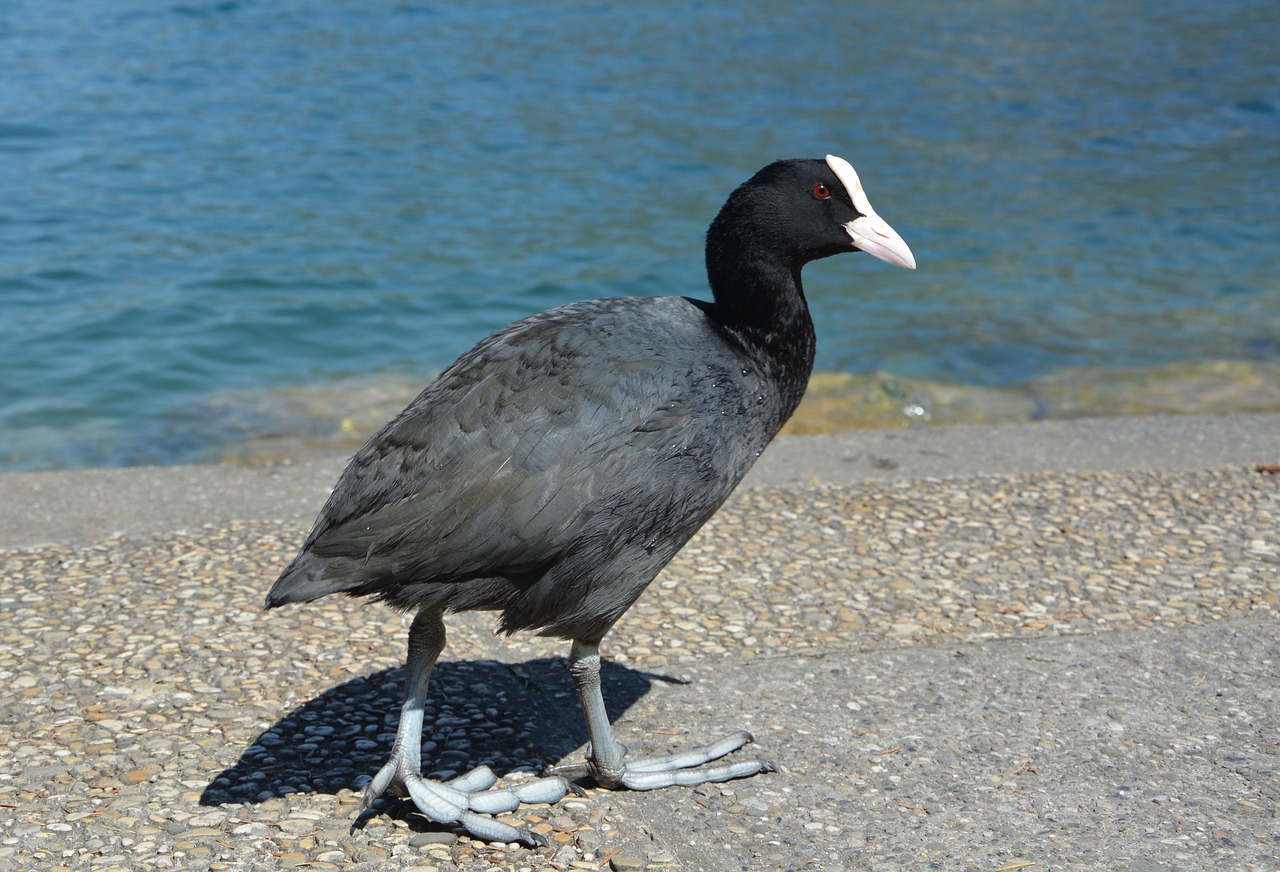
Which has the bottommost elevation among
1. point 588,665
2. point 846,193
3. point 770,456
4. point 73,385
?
point 73,385

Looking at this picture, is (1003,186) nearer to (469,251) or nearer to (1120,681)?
(469,251)

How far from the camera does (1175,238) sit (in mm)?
13453

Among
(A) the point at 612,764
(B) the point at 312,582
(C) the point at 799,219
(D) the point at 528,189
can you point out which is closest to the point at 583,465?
(B) the point at 312,582

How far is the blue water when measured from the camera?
10.3 meters

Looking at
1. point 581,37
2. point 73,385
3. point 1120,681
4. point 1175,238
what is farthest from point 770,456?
point 581,37

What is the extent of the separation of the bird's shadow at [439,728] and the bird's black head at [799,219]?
154 cm

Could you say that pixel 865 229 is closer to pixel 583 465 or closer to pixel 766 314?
pixel 766 314

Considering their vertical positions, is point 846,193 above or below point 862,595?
above

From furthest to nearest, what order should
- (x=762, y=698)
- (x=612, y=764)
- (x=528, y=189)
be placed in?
(x=528, y=189) → (x=762, y=698) → (x=612, y=764)

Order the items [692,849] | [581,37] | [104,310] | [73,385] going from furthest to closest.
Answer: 1. [581,37]
2. [104,310]
3. [73,385]
4. [692,849]

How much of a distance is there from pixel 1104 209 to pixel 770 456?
9158 millimetres

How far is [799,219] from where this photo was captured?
3.92 m

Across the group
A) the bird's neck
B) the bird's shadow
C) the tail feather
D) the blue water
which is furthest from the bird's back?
the blue water

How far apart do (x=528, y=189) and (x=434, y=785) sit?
1134cm
